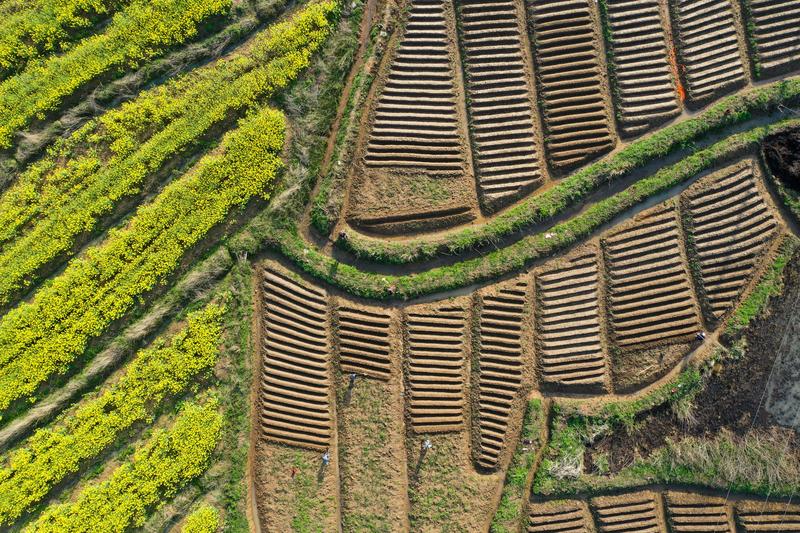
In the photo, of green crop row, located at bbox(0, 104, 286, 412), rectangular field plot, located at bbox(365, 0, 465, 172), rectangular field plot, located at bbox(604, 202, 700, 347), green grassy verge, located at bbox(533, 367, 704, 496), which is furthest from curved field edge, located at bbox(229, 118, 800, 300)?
green grassy verge, located at bbox(533, 367, 704, 496)

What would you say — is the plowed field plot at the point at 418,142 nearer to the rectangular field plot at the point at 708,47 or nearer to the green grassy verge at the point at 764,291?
the rectangular field plot at the point at 708,47

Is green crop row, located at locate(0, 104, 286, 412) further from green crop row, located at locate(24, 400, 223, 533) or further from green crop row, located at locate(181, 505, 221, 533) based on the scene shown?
green crop row, located at locate(181, 505, 221, 533)

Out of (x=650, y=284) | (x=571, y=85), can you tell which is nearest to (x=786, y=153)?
(x=650, y=284)

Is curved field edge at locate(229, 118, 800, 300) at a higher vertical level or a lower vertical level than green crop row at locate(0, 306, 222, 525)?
higher

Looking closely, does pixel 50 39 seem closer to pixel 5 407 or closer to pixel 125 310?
pixel 125 310

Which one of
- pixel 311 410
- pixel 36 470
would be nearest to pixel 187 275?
pixel 311 410

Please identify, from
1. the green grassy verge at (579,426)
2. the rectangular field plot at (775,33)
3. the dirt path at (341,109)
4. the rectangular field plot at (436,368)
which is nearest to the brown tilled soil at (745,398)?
the green grassy verge at (579,426)

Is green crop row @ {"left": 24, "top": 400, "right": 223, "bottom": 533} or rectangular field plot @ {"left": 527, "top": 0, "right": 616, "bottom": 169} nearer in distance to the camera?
green crop row @ {"left": 24, "top": 400, "right": 223, "bottom": 533}
